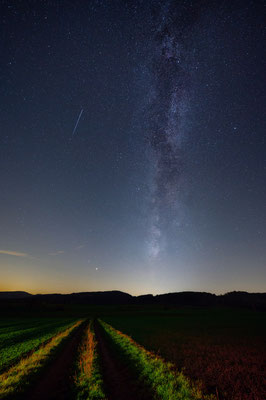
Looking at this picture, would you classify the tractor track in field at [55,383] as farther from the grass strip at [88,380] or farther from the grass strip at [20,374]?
the grass strip at [20,374]

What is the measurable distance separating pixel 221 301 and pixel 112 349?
204221 mm

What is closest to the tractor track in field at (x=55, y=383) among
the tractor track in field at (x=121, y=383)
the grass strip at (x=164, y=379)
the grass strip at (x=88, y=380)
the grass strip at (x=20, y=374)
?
the grass strip at (x=88, y=380)

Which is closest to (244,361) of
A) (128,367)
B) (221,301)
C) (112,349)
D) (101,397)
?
(128,367)

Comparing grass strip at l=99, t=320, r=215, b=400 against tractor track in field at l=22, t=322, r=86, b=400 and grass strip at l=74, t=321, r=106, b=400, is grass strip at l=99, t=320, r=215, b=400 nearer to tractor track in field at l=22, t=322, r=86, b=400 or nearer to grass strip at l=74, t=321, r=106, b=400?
grass strip at l=74, t=321, r=106, b=400

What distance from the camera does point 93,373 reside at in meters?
10.1

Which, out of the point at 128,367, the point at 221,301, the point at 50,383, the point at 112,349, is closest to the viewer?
the point at 50,383

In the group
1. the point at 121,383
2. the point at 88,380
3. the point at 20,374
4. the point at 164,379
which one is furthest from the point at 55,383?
the point at 164,379

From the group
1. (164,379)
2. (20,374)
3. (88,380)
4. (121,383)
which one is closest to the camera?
(121,383)

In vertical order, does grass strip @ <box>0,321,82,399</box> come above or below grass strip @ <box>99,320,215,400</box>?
below

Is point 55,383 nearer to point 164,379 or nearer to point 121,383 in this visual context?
point 121,383

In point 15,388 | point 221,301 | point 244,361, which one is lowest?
point 15,388

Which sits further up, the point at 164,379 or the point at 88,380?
the point at 164,379

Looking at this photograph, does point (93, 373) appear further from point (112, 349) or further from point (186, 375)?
point (112, 349)

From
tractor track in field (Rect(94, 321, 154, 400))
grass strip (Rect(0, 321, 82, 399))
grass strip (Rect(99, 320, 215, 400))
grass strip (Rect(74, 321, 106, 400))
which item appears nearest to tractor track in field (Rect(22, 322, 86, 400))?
grass strip (Rect(74, 321, 106, 400))
